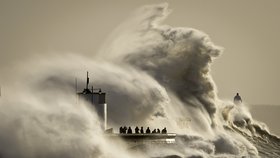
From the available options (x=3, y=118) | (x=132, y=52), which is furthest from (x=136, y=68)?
(x=3, y=118)

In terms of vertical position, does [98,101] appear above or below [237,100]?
below

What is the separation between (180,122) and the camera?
490 feet

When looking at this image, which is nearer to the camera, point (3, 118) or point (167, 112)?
point (3, 118)

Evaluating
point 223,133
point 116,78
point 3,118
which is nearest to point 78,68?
point 116,78

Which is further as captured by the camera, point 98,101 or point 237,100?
point 237,100

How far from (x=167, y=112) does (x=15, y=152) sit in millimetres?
35241

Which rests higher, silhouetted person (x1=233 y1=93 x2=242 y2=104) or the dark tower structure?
silhouetted person (x1=233 y1=93 x2=242 y2=104)

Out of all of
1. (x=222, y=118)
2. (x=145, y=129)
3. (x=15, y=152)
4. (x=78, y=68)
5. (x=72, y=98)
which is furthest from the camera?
(x=222, y=118)

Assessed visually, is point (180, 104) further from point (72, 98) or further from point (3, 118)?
point (3, 118)

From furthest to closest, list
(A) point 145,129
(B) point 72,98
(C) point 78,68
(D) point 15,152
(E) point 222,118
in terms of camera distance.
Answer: (E) point 222,118 < (C) point 78,68 < (A) point 145,129 < (B) point 72,98 < (D) point 15,152

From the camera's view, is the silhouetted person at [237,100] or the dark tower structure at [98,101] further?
the silhouetted person at [237,100]

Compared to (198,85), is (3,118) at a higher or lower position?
lower

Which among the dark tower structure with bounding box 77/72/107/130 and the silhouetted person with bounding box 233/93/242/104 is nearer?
the dark tower structure with bounding box 77/72/107/130

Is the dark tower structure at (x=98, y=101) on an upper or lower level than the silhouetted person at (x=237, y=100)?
lower
